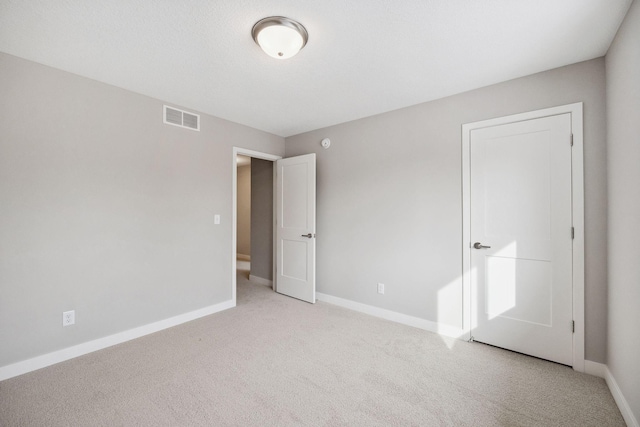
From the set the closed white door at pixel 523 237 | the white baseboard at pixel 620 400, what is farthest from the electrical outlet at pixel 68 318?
the white baseboard at pixel 620 400

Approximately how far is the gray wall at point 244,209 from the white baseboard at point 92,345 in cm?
412

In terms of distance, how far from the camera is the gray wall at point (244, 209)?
7375mm

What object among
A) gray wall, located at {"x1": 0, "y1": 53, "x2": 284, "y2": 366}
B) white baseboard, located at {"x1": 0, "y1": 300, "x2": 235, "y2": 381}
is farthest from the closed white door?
white baseboard, located at {"x1": 0, "y1": 300, "x2": 235, "y2": 381}

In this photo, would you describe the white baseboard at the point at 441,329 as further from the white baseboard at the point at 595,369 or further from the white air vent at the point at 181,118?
the white air vent at the point at 181,118

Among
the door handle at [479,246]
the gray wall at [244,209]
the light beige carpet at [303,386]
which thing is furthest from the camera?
the gray wall at [244,209]

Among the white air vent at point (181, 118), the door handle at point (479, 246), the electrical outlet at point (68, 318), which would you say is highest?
the white air vent at point (181, 118)

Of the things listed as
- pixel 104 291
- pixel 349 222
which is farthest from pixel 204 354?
pixel 349 222

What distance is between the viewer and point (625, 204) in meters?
1.70

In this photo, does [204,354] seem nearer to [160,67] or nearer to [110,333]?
[110,333]

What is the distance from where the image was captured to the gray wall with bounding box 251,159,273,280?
4648 mm

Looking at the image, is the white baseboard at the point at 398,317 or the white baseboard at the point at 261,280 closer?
the white baseboard at the point at 398,317

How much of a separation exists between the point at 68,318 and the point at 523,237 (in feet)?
13.3

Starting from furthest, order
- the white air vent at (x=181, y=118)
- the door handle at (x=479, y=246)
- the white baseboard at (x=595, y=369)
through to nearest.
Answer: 1. the white air vent at (x=181, y=118)
2. the door handle at (x=479, y=246)
3. the white baseboard at (x=595, y=369)

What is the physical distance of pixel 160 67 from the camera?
2.26 meters
